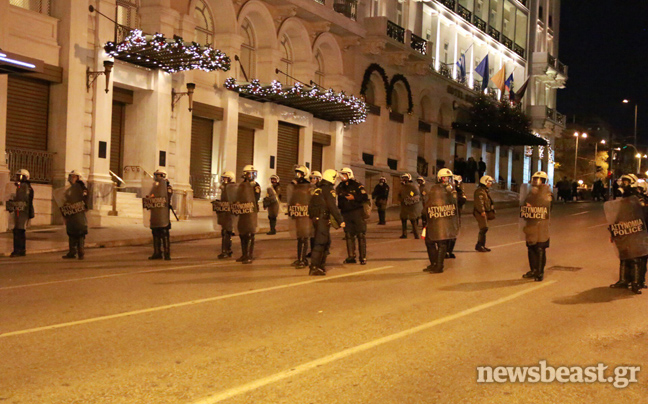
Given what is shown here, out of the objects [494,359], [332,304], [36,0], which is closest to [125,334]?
[332,304]

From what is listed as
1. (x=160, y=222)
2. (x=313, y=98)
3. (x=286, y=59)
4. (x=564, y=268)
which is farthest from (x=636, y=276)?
(x=286, y=59)

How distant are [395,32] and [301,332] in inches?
1332

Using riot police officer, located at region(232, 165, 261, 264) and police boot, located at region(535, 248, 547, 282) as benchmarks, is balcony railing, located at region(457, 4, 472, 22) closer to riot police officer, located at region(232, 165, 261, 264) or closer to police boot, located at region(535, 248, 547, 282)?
riot police officer, located at region(232, 165, 261, 264)

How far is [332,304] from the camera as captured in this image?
996 cm

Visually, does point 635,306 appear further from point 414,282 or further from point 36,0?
point 36,0

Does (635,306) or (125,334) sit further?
(635,306)

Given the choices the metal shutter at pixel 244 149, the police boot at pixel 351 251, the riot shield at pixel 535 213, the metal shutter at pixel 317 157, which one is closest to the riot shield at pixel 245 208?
the police boot at pixel 351 251

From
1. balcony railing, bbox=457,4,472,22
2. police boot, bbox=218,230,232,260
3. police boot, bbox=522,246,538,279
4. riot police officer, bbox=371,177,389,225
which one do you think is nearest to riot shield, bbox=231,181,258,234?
police boot, bbox=218,230,232,260

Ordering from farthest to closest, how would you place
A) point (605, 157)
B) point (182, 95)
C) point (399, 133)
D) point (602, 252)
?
point (605, 157)
point (399, 133)
point (182, 95)
point (602, 252)

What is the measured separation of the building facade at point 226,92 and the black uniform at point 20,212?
4.39 meters

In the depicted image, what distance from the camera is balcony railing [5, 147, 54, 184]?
21.9m

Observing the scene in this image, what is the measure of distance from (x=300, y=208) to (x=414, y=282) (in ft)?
9.63

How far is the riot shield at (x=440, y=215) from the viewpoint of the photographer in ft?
44.2

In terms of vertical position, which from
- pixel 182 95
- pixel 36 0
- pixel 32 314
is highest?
pixel 36 0
